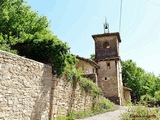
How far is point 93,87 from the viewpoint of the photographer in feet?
48.9

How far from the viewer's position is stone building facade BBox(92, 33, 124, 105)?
26316 mm

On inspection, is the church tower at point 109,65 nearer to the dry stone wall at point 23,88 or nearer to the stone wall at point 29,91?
the stone wall at point 29,91

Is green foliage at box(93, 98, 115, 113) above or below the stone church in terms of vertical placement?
below

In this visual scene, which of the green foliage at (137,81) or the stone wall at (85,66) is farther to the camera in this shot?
the green foliage at (137,81)

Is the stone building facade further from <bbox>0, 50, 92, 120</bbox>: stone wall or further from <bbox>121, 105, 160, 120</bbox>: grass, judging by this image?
<bbox>121, 105, 160, 120</bbox>: grass

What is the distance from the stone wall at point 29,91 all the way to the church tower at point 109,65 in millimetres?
15374

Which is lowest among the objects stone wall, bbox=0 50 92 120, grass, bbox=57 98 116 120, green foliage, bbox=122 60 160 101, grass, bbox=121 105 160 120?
grass, bbox=57 98 116 120

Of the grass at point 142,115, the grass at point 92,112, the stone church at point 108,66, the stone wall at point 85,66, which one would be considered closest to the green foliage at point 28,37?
the grass at point 92,112

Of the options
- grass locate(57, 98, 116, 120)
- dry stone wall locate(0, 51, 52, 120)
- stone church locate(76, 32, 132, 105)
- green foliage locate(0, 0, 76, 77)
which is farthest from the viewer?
stone church locate(76, 32, 132, 105)

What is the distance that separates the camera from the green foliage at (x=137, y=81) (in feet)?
126

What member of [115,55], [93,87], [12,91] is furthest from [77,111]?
[115,55]

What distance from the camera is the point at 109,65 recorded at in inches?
1081

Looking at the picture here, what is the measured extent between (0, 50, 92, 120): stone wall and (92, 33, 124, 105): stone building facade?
605 inches

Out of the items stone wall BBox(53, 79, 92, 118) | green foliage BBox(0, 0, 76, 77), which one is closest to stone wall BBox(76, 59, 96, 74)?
green foliage BBox(0, 0, 76, 77)
